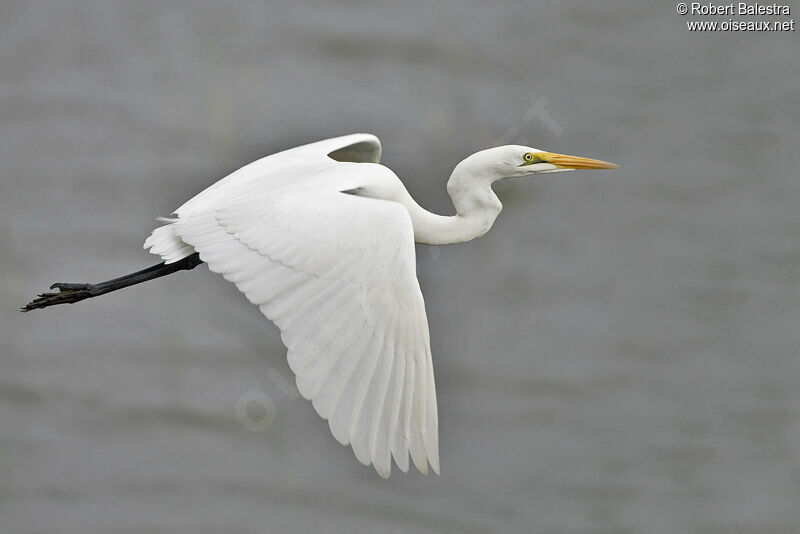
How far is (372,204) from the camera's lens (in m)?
2.74

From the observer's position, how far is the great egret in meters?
2.45

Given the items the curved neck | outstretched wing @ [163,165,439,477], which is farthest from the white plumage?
the curved neck

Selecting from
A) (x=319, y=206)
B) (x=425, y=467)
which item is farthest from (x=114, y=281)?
(x=425, y=467)

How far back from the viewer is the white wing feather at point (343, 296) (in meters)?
2.45

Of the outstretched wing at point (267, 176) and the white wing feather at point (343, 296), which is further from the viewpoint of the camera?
the outstretched wing at point (267, 176)

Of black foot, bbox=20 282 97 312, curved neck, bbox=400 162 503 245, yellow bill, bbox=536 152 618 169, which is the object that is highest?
yellow bill, bbox=536 152 618 169

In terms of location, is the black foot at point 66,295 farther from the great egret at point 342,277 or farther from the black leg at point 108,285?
the great egret at point 342,277

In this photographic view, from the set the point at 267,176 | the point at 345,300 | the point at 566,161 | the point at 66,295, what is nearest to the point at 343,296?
the point at 345,300

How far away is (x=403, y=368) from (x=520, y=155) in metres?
0.88

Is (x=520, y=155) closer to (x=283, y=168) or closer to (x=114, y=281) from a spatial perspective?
(x=283, y=168)

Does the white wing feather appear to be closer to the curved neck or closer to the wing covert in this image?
the wing covert

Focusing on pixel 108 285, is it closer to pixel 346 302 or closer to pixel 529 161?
pixel 346 302

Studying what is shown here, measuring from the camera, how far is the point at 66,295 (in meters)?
3.31

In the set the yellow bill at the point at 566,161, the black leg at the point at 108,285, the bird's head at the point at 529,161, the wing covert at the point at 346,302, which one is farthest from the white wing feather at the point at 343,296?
the yellow bill at the point at 566,161
